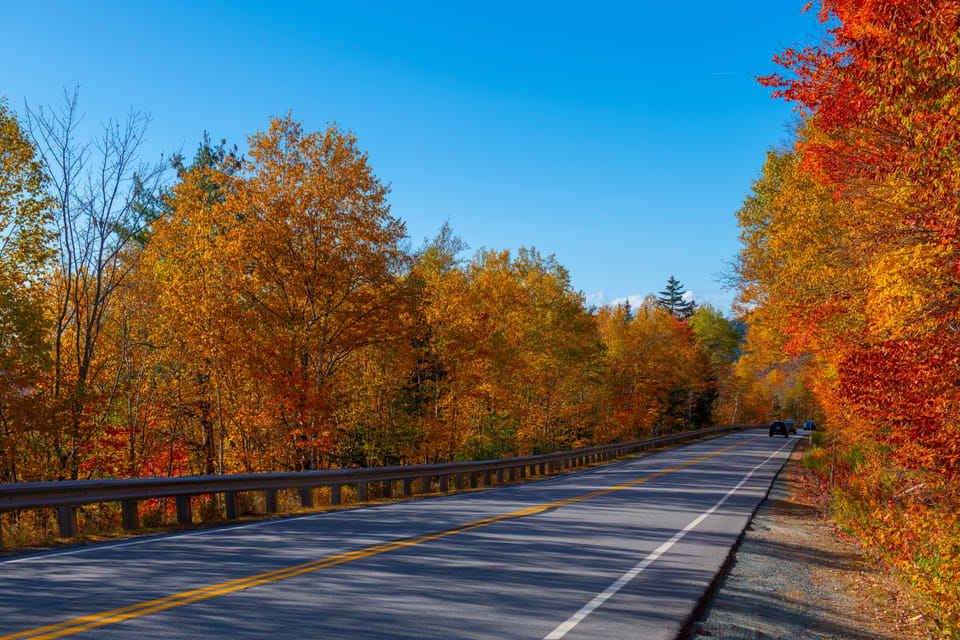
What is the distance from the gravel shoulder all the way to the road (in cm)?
33

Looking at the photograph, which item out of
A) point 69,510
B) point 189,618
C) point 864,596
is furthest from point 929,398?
point 69,510

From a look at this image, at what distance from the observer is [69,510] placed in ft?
31.2

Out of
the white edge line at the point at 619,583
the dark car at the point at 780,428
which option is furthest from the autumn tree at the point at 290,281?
the dark car at the point at 780,428

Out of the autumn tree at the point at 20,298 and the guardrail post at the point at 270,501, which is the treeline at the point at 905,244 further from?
the autumn tree at the point at 20,298

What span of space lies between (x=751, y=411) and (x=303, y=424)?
315ft

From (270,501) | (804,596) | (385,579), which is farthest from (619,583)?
(270,501)

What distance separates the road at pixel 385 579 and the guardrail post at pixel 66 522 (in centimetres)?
113

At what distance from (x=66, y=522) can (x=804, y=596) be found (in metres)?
9.72

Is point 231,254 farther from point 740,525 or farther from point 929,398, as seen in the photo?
point 929,398

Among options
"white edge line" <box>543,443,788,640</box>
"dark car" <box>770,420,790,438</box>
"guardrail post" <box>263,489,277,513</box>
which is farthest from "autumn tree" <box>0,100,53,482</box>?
"dark car" <box>770,420,790,438</box>

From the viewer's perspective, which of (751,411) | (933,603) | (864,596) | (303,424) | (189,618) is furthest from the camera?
(751,411)

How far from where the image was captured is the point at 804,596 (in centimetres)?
775

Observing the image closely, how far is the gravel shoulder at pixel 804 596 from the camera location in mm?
6270

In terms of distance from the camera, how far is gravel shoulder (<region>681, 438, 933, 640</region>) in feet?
20.6
